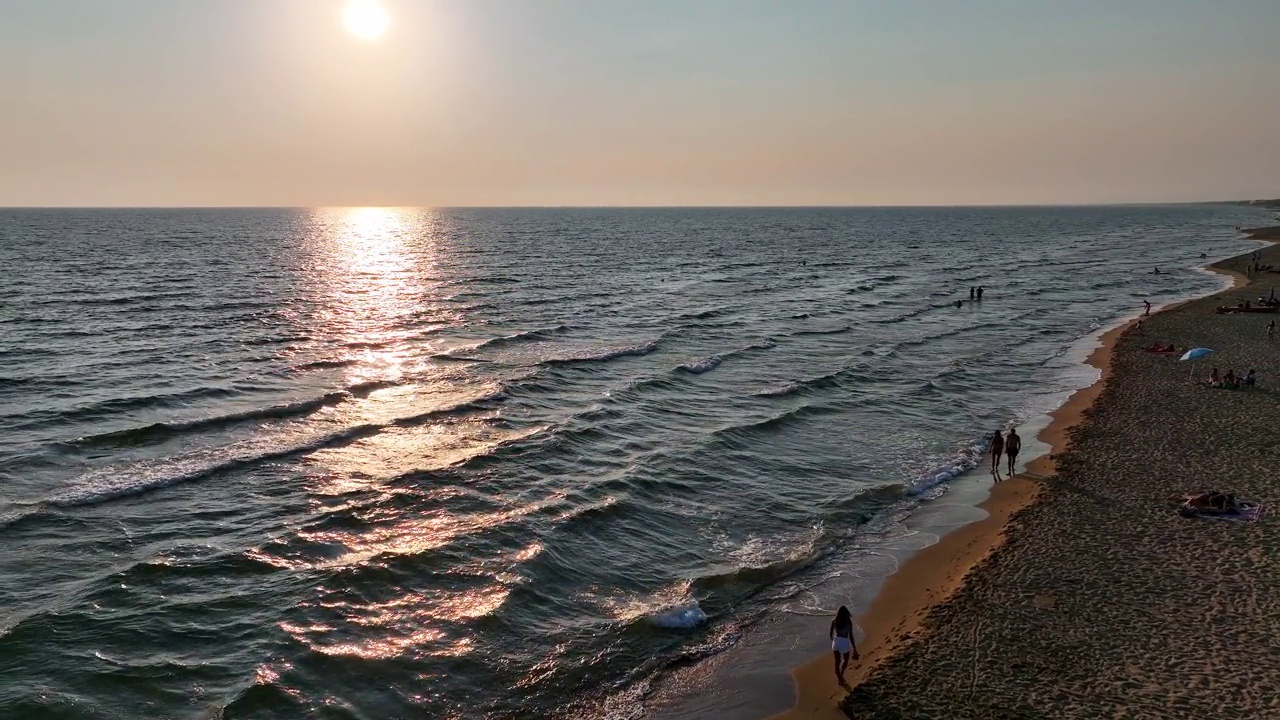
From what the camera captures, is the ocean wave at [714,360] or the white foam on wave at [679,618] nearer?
the white foam on wave at [679,618]

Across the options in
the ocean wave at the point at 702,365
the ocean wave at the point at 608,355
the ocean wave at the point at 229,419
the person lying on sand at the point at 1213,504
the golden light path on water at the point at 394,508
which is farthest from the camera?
the ocean wave at the point at 608,355

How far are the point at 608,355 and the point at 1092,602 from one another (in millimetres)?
28146

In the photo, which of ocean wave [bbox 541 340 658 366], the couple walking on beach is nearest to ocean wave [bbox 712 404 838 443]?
the couple walking on beach

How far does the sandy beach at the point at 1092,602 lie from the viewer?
13.4m

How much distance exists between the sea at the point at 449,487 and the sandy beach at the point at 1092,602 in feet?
5.42

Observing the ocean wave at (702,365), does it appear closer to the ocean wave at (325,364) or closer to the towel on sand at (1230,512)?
the ocean wave at (325,364)

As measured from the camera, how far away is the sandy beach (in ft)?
44.1

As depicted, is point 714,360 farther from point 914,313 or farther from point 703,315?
point 914,313

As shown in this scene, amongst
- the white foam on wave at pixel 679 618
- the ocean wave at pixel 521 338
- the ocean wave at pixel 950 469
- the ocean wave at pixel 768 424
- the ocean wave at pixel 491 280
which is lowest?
the white foam on wave at pixel 679 618

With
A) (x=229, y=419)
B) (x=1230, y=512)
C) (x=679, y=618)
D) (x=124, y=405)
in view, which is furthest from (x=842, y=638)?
(x=124, y=405)

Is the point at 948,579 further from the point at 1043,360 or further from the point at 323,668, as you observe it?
the point at 1043,360

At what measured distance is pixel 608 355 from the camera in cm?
4194

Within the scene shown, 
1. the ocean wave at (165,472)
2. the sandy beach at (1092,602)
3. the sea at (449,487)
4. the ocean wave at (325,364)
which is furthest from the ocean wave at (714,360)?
the ocean wave at (165,472)

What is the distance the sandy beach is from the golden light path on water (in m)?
7.37
